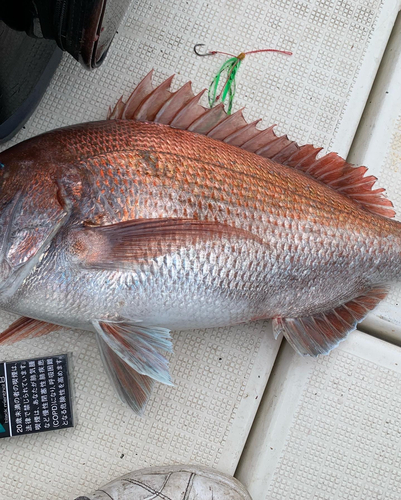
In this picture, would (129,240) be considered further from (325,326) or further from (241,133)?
(325,326)

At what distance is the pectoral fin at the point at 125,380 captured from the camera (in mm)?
1301

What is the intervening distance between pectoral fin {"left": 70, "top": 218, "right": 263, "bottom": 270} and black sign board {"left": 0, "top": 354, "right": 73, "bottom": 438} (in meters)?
0.42

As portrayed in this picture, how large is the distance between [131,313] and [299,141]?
74 cm

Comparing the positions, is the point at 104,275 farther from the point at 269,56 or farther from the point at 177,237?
the point at 269,56

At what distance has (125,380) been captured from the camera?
1.32m

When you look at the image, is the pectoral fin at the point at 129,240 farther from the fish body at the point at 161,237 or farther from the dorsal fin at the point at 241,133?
the dorsal fin at the point at 241,133

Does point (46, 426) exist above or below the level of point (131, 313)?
below

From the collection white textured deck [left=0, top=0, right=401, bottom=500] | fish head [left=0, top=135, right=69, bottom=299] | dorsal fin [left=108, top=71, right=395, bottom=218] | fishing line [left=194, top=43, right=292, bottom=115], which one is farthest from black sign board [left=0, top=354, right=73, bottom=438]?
fishing line [left=194, top=43, right=292, bottom=115]

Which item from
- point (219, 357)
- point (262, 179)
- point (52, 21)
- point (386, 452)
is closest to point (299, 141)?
point (262, 179)

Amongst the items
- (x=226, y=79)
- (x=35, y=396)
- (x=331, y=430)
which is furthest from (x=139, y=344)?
(x=226, y=79)

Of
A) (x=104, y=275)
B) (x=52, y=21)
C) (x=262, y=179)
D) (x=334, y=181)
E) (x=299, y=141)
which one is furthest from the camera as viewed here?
(x=299, y=141)

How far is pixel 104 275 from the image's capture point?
1179mm

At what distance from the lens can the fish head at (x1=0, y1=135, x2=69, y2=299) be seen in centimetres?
112

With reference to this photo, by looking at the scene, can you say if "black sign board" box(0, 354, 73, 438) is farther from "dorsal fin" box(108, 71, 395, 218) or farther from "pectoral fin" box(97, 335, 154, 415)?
"dorsal fin" box(108, 71, 395, 218)
